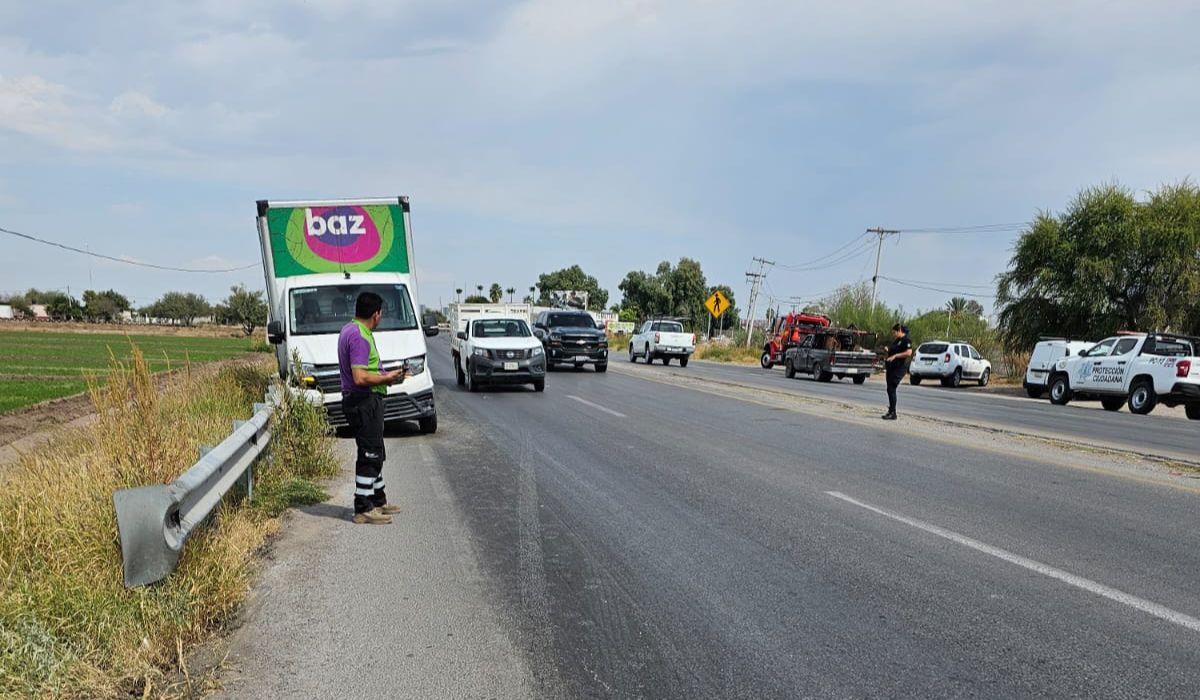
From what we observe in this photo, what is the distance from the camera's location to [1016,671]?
3.98m

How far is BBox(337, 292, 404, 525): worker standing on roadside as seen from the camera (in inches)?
268

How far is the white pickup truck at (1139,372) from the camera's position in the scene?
20453 mm

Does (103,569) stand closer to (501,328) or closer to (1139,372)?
(501,328)

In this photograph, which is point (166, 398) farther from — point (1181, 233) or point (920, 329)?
point (920, 329)

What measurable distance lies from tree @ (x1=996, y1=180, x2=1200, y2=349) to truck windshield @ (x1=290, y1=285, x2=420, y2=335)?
3091 cm

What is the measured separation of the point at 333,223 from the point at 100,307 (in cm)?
12759

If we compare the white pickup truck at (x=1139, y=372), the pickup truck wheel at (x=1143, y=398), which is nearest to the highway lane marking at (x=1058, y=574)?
the white pickup truck at (x=1139, y=372)

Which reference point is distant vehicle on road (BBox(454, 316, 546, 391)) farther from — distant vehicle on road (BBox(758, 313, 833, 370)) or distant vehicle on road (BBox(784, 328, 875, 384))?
distant vehicle on road (BBox(758, 313, 833, 370))

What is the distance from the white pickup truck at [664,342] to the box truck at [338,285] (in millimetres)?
23461

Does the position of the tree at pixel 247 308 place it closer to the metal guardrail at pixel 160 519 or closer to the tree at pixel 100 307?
the tree at pixel 100 307

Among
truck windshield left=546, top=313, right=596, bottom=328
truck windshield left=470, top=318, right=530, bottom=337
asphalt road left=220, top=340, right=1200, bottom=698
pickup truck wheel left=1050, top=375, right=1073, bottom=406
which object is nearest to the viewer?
asphalt road left=220, top=340, right=1200, bottom=698

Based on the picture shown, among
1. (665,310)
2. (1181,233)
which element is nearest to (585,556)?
(1181,233)

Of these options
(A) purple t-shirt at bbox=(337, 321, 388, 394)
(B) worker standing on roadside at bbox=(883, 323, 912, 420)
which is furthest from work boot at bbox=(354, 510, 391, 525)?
(B) worker standing on roadside at bbox=(883, 323, 912, 420)

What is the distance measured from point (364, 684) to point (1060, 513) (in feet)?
20.6
